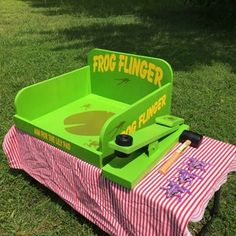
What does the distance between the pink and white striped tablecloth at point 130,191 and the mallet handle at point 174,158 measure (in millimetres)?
31

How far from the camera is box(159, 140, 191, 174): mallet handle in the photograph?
85.0 inches

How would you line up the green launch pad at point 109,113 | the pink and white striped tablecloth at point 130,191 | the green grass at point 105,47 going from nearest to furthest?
the pink and white striped tablecloth at point 130,191, the green launch pad at point 109,113, the green grass at point 105,47

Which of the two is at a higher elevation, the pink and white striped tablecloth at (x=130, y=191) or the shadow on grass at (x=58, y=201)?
the pink and white striped tablecloth at (x=130, y=191)

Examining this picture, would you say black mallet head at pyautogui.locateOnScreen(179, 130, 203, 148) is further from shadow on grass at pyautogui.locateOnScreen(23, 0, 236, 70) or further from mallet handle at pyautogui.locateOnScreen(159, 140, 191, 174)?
shadow on grass at pyautogui.locateOnScreen(23, 0, 236, 70)

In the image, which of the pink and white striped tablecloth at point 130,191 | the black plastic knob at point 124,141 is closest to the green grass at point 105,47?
the pink and white striped tablecloth at point 130,191

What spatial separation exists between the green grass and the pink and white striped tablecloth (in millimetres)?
385

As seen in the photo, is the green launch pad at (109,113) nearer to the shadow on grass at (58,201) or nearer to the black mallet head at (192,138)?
Answer: the black mallet head at (192,138)

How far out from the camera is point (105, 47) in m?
7.41

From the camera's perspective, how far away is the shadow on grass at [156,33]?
6.82 meters

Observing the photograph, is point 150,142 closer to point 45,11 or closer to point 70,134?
point 70,134

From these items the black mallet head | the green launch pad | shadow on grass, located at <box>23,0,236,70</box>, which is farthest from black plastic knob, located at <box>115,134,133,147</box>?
shadow on grass, located at <box>23,0,236,70</box>

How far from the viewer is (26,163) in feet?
9.45

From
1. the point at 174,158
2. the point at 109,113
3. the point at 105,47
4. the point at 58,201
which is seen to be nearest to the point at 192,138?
the point at 174,158

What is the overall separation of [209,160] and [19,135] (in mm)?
1499
